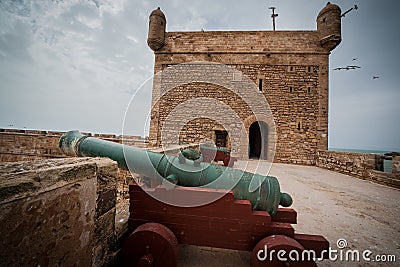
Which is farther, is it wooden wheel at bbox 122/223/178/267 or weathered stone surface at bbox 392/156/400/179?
weathered stone surface at bbox 392/156/400/179

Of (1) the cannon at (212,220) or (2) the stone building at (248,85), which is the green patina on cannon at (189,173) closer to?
(1) the cannon at (212,220)

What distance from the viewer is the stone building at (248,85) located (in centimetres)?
865

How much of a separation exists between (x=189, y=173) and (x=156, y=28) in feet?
34.0

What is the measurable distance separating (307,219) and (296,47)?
941 centimetres

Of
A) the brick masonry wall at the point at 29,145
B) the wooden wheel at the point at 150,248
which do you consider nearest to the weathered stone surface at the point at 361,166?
the wooden wheel at the point at 150,248

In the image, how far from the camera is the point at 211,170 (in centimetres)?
158

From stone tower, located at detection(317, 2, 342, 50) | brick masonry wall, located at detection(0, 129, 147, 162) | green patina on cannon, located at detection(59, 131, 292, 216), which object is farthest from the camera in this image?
brick masonry wall, located at detection(0, 129, 147, 162)

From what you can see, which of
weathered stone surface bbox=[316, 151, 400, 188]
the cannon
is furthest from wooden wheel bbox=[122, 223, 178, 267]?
weathered stone surface bbox=[316, 151, 400, 188]

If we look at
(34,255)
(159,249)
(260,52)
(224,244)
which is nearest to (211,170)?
(224,244)

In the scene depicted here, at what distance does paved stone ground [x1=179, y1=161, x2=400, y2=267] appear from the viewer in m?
1.57

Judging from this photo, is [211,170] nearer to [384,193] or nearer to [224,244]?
[224,244]

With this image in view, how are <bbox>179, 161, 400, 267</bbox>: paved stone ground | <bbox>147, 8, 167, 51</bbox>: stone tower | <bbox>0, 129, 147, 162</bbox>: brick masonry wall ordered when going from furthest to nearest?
1. <bbox>147, 8, 167, 51</bbox>: stone tower
2. <bbox>0, 129, 147, 162</bbox>: brick masonry wall
3. <bbox>179, 161, 400, 267</bbox>: paved stone ground

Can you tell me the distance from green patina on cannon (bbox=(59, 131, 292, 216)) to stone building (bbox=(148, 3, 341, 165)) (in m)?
7.73

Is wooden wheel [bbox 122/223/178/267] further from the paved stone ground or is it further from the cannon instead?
the paved stone ground
